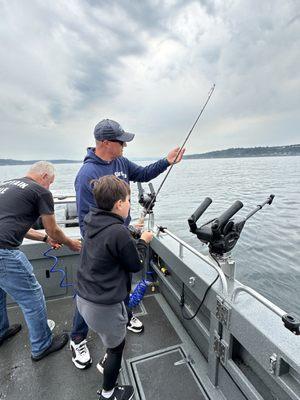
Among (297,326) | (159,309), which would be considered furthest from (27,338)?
(297,326)

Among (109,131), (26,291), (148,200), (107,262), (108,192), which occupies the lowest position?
(26,291)

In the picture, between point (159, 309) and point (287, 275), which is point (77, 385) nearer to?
point (159, 309)

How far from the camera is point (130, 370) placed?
220cm

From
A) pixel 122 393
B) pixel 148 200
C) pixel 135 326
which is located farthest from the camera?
pixel 148 200

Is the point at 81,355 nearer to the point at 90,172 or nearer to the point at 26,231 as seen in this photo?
the point at 26,231

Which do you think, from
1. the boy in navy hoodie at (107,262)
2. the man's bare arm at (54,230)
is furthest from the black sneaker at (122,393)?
the man's bare arm at (54,230)

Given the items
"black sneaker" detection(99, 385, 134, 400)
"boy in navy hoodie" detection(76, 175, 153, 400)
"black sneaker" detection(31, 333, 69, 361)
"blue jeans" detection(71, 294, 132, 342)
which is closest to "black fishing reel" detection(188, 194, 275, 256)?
"boy in navy hoodie" detection(76, 175, 153, 400)

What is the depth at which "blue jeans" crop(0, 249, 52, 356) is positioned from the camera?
2006mm

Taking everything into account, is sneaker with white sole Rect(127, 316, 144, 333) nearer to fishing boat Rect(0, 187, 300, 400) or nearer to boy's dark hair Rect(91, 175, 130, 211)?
fishing boat Rect(0, 187, 300, 400)

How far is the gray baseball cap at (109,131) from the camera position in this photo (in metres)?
2.04

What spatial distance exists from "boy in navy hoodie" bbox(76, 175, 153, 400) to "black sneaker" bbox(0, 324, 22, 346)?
1.44 meters

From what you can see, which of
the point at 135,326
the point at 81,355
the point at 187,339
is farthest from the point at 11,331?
the point at 187,339

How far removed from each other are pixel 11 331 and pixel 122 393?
142 centimetres

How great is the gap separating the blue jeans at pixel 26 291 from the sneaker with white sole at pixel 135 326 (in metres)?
0.79
